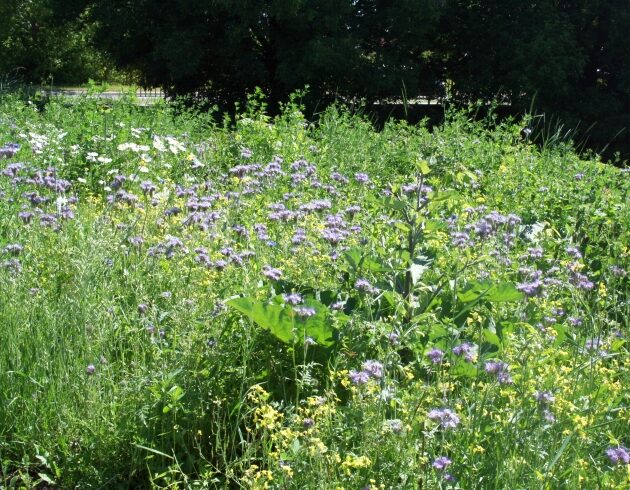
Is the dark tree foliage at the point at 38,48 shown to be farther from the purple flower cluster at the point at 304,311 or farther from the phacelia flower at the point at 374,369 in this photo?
the phacelia flower at the point at 374,369

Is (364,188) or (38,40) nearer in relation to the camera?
(364,188)

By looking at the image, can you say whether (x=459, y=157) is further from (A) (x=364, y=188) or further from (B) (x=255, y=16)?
(B) (x=255, y=16)

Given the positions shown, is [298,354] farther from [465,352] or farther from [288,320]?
[465,352]

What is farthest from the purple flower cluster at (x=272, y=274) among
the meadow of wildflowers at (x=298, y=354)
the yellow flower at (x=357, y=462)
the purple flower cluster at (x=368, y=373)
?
the yellow flower at (x=357, y=462)

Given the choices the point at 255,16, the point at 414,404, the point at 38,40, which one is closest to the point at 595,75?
the point at 255,16

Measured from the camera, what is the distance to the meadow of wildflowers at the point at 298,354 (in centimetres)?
247

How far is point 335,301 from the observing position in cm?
338

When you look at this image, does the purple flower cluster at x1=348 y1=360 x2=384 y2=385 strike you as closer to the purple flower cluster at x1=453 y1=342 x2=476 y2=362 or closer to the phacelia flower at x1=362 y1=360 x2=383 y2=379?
the phacelia flower at x1=362 y1=360 x2=383 y2=379

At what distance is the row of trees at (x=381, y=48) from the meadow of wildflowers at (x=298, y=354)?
1336 cm

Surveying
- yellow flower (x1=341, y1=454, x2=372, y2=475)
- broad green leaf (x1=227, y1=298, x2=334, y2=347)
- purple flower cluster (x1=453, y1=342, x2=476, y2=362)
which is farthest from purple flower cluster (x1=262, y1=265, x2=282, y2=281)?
yellow flower (x1=341, y1=454, x2=372, y2=475)

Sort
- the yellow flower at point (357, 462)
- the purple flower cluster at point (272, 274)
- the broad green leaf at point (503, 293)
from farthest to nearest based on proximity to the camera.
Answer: the broad green leaf at point (503, 293)
the purple flower cluster at point (272, 274)
the yellow flower at point (357, 462)

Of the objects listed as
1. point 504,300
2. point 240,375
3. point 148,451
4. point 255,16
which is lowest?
point 148,451

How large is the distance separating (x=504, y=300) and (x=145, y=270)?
1.68 m

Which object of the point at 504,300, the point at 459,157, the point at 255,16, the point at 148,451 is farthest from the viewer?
the point at 255,16
